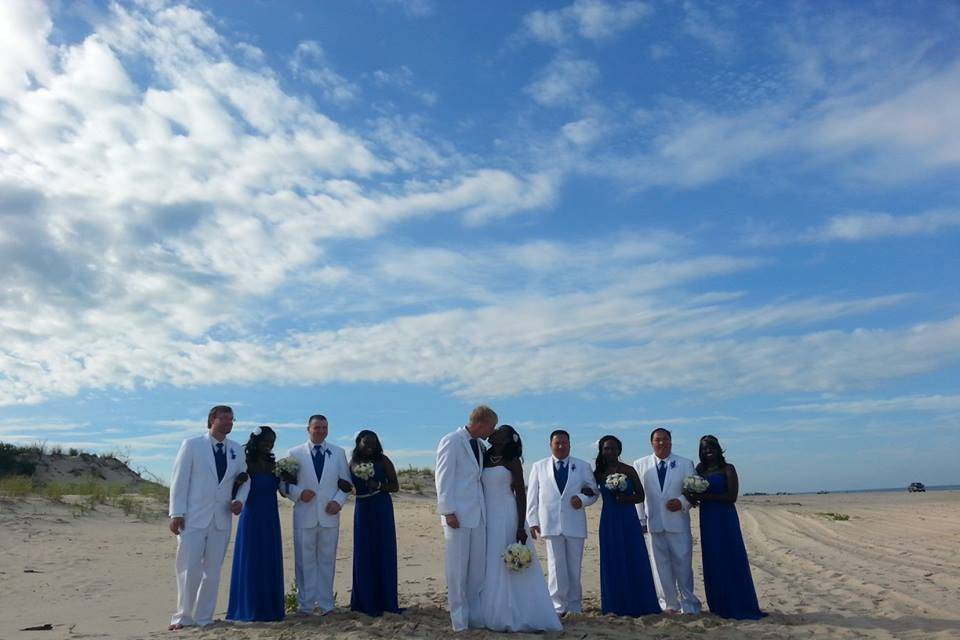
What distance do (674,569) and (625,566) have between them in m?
0.71

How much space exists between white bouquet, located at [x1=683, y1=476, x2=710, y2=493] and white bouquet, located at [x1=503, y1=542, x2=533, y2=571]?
2074 mm

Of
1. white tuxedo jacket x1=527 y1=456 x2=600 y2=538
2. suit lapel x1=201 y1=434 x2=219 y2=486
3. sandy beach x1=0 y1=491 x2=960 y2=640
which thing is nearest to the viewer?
sandy beach x1=0 y1=491 x2=960 y2=640

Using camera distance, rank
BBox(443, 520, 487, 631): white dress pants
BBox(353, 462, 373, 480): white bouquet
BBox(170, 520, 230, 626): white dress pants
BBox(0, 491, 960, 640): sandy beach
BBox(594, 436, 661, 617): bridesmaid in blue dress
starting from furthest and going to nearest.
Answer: BBox(353, 462, 373, 480): white bouquet, BBox(594, 436, 661, 617): bridesmaid in blue dress, BBox(170, 520, 230, 626): white dress pants, BBox(0, 491, 960, 640): sandy beach, BBox(443, 520, 487, 631): white dress pants

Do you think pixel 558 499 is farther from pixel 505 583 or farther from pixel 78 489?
pixel 78 489

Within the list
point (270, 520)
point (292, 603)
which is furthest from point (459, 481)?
point (292, 603)

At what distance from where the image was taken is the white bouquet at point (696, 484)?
851cm

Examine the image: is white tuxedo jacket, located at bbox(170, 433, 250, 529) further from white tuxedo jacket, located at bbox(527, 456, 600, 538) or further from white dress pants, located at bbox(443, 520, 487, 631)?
white tuxedo jacket, located at bbox(527, 456, 600, 538)

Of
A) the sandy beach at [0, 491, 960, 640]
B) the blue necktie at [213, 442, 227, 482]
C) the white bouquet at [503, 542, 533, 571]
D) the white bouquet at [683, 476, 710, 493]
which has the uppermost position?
the blue necktie at [213, 442, 227, 482]

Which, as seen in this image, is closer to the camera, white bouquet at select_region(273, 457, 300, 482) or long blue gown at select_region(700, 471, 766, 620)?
long blue gown at select_region(700, 471, 766, 620)

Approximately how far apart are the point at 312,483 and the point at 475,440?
225 cm

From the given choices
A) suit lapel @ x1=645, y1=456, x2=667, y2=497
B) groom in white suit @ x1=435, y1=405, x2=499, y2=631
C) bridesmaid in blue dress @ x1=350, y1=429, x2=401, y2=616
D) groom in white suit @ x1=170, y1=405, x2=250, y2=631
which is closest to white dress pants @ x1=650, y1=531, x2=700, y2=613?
suit lapel @ x1=645, y1=456, x2=667, y2=497

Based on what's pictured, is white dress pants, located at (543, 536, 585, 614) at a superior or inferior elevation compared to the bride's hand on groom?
inferior

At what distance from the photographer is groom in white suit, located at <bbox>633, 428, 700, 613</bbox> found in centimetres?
884

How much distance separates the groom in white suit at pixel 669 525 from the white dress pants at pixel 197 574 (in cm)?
469
